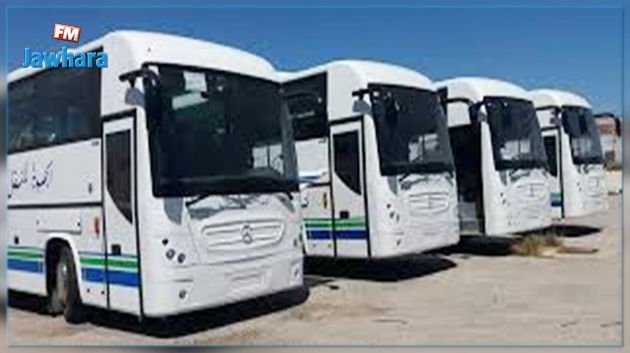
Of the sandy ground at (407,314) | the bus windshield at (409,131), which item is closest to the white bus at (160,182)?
the sandy ground at (407,314)

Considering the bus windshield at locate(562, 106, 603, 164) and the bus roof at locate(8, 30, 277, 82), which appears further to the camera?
the bus windshield at locate(562, 106, 603, 164)

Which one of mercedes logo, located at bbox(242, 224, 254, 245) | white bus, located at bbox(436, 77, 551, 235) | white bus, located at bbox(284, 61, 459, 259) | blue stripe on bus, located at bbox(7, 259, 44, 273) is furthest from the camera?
white bus, located at bbox(436, 77, 551, 235)

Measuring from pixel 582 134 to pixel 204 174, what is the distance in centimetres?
1135

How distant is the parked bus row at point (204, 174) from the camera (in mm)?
8727

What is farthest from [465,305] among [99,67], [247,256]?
[99,67]

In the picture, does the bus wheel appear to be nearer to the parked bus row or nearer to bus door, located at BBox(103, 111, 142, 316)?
the parked bus row

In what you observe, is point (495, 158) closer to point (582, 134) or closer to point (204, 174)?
point (582, 134)

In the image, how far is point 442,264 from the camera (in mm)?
14062

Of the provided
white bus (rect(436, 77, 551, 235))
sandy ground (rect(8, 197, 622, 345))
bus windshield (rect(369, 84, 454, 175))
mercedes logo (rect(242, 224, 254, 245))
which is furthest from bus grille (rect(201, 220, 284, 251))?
white bus (rect(436, 77, 551, 235))

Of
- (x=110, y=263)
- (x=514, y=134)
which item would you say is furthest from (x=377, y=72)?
(x=110, y=263)

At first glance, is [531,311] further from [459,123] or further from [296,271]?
[459,123]

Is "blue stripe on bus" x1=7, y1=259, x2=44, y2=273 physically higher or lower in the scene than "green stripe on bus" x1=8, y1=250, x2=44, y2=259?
lower

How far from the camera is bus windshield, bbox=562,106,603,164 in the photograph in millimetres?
17750

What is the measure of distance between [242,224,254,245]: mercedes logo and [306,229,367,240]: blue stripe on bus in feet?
10.5
